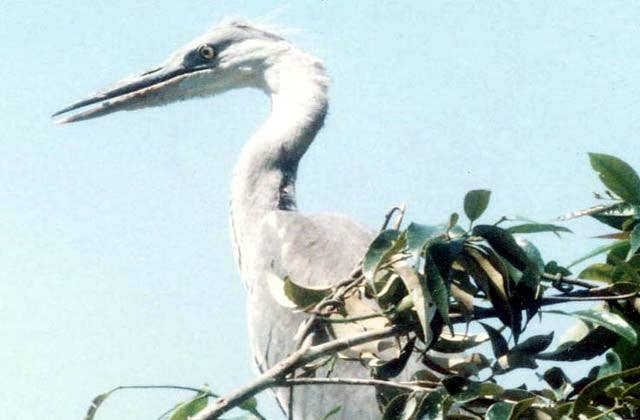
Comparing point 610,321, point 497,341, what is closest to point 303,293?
point 497,341

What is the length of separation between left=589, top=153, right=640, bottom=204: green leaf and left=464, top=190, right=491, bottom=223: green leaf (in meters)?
0.27

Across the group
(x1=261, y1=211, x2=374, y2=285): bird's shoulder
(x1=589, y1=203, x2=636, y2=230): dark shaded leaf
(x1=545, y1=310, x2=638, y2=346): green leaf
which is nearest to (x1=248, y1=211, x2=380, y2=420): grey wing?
(x1=261, y1=211, x2=374, y2=285): bird's shoulder

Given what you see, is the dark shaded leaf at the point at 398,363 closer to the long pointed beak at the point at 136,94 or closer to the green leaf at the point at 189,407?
the green leaf at the point at 189,407

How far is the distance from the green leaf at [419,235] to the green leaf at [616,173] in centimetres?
34

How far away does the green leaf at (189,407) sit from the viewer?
1.58 metres

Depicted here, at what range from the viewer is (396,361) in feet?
5.00

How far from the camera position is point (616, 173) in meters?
1.65

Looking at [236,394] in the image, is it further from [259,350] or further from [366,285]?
[259,350]

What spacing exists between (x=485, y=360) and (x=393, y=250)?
0.21m

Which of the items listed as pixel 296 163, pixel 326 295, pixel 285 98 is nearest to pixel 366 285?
pixel 326 295

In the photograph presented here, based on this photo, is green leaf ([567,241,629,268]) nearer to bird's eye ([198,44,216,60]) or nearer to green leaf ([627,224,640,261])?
green leaf ([627,224,640,261])

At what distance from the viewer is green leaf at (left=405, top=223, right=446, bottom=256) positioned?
1387mm

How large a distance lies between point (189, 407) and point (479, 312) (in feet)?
1.38

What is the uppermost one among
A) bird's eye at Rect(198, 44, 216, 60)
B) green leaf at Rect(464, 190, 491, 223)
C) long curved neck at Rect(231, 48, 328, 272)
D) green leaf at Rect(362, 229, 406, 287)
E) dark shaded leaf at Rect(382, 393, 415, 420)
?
green leaf at Rect(464, 190, 491, 223)
